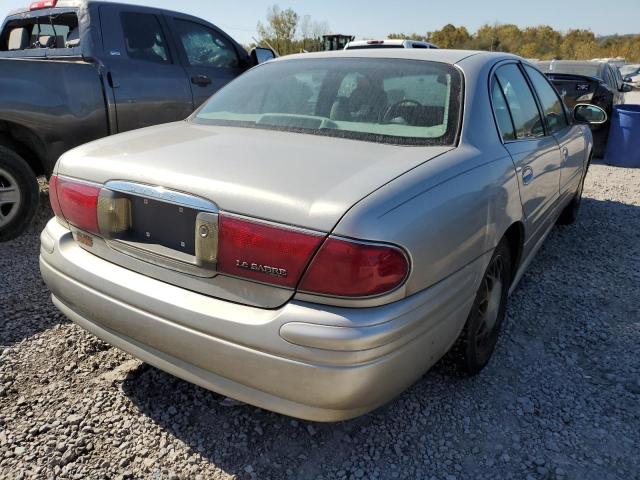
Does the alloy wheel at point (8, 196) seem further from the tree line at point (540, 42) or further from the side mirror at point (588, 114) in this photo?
the tree line at point (540, 42)

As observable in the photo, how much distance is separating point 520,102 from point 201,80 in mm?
3298

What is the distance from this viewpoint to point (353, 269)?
1.57 meters

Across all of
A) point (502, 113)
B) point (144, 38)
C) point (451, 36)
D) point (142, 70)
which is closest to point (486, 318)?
point (502, 113)

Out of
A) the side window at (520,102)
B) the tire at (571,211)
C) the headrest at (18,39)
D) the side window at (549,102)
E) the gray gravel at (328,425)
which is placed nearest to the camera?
the gray gravel at (328,425)

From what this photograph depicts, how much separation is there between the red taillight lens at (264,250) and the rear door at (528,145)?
4.50 feet

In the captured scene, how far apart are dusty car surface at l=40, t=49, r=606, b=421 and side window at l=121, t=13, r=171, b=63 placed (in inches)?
104

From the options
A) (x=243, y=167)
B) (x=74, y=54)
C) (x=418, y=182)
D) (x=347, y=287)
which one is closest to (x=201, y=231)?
(x=243, y=167)

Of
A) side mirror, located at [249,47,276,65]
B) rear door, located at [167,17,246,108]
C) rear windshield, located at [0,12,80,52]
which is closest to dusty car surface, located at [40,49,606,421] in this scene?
rear door, located at [167,17,246,108]

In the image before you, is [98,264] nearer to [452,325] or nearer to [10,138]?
[452,325]

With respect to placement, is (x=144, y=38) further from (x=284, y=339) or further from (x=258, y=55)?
(x=284, y=339)

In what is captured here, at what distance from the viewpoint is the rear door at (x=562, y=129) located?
3455 mm

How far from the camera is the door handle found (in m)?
5.14

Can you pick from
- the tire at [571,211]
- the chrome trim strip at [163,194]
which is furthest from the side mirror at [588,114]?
the chrome trim strip at [163,194]

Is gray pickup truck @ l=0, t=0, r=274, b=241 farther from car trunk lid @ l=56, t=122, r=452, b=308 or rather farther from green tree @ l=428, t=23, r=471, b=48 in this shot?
green tree @ l=428, t=23, r=471, b=48
